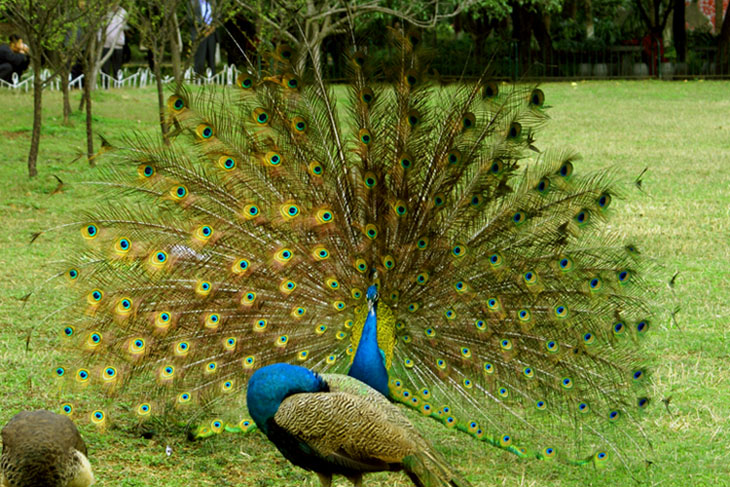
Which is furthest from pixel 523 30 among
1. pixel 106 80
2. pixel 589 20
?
pixel 106 80

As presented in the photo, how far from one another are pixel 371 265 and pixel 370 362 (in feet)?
2.30

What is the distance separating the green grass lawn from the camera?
4922 mm

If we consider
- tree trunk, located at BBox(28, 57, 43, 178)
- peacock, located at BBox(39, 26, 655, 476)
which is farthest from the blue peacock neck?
tree trunk, located at BBox(28, 57, 43, 178)

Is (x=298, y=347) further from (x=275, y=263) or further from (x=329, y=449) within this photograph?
(x=329, y=449)

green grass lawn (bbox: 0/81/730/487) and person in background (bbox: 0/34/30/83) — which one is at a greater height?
person in background (bbox: 0/34/30/83)

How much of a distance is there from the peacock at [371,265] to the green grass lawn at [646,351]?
20cm

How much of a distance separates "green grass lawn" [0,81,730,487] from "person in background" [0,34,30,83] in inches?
78.1

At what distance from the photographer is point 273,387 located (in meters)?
3.95

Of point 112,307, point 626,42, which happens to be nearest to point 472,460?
point 112,307

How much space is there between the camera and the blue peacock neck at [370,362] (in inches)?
179

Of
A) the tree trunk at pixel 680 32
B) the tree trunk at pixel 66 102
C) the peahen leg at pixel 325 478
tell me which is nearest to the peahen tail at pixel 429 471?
the peahen leg at pixel 325 478

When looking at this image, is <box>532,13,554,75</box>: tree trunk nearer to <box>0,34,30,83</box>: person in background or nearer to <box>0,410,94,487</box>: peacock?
<box>0,34,30,83</box>: person in background

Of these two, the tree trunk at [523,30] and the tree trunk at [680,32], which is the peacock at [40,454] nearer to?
the tree trunk at [523,30]

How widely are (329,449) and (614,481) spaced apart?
1.65 metres
